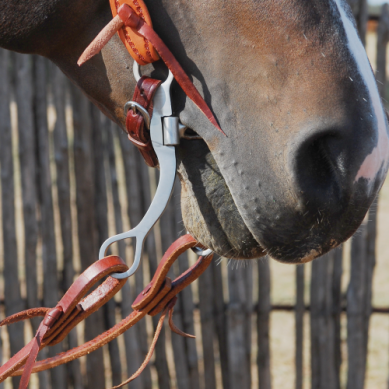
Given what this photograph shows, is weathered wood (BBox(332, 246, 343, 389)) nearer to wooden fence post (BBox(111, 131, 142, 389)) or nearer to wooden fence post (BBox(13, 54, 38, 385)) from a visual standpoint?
wooden fence post (BBox(111, 131, 142, 389))

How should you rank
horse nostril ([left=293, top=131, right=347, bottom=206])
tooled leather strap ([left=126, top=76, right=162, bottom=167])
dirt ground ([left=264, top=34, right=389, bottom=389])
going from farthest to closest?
1. dirt ground ([left=264, top=34, right=389, bottom=389])
2. tooled leather strap ([left=126, top=76, right=162, bottom=167])
3. horse nostril ([left=293, top=131, right=347, bottom=206])

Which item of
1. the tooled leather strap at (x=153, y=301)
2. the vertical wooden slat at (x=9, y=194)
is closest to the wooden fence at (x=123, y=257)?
the vertical wooden slat at (x=9, y=194)

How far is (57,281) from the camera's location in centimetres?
260

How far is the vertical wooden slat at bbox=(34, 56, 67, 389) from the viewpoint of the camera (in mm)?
2502

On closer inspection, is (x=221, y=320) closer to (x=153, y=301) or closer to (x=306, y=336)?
(x=306, y=336)

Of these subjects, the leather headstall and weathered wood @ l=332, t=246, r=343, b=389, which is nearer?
the leather headstall

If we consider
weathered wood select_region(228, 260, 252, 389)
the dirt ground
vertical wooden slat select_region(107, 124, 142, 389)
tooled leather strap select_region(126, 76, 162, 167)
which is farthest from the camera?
the dirt ground

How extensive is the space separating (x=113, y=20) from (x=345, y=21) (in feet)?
1.41

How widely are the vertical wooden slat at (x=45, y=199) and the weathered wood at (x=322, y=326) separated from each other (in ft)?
4.79

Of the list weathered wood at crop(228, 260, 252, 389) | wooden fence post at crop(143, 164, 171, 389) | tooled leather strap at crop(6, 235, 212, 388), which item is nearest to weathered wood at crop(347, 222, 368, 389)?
weathered wood at crop(228, 260, 252, 389)

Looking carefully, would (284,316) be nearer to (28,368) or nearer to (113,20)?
(28,368)

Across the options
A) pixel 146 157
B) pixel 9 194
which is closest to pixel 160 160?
pixel 146 157

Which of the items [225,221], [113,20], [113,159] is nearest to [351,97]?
[225,221]

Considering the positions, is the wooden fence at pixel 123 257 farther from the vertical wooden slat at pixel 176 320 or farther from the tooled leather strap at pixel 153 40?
the tooled leather strap at pixel 153 40
